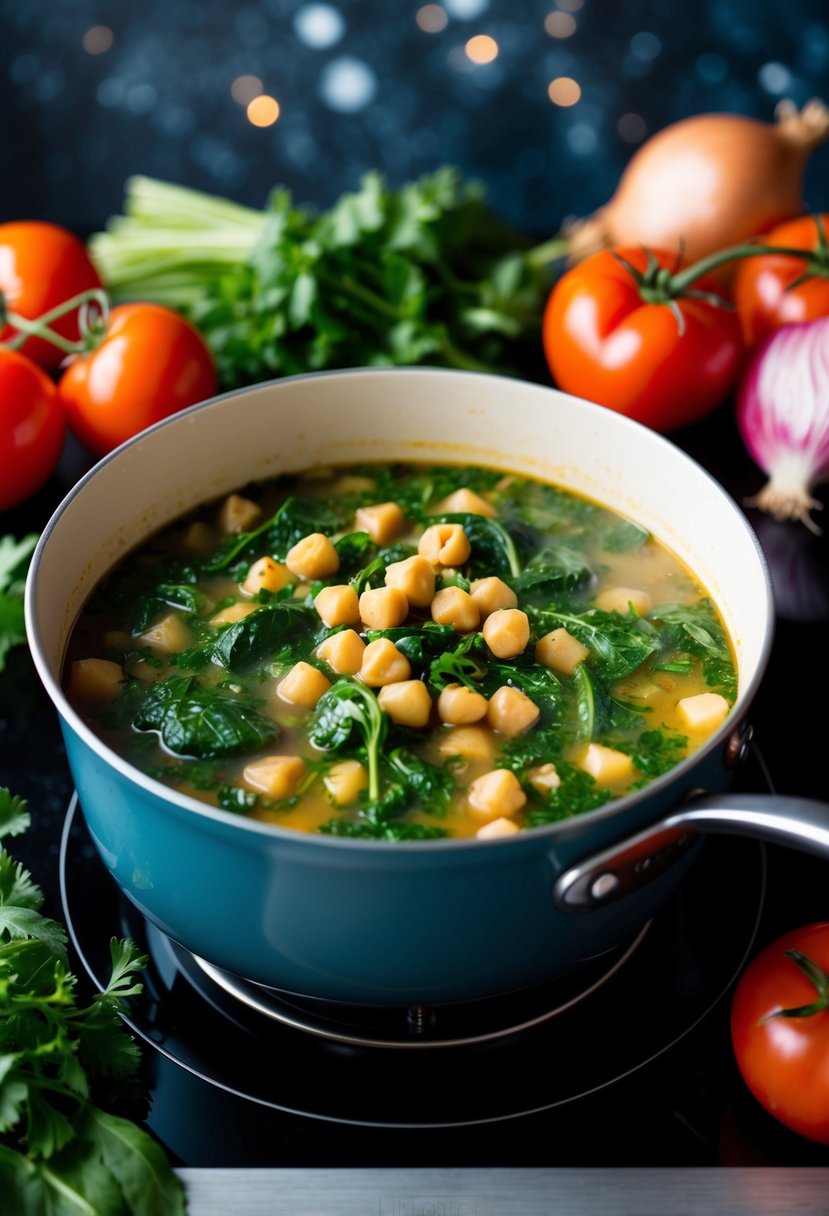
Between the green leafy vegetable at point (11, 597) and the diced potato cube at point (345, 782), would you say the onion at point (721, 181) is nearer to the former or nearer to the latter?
the green leafy vegetable at point (11, 597)

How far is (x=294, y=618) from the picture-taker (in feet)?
7.14

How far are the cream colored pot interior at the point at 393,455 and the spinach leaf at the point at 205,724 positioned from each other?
18cm

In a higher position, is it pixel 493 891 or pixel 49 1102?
pixel 493 891

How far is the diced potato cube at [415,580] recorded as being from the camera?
84.9 inches

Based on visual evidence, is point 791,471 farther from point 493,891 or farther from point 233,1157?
point 233,1157

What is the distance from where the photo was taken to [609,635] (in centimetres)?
215

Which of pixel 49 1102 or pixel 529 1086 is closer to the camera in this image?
pixel 49 1102

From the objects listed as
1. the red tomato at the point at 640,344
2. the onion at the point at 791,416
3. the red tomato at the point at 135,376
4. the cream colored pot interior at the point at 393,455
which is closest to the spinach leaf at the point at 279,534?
the cream colored pot interior at the point at 393,455

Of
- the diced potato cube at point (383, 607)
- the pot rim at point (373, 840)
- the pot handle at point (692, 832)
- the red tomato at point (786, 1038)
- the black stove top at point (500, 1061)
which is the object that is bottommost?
the black stove top at point (500, 1061)

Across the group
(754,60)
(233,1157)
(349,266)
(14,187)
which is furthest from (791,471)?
(14,187)

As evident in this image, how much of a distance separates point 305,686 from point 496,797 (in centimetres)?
38

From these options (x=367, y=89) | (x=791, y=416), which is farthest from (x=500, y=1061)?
(x=367, y=89)

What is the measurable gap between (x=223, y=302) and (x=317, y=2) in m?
2.05

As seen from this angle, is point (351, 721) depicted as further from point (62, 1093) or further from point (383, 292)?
point (383, 292)
